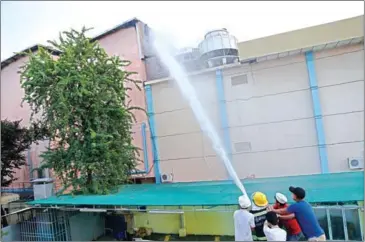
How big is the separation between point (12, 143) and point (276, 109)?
6.05 m

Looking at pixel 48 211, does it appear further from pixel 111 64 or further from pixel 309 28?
pixel 309 28

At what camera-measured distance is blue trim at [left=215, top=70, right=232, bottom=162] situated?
6.48 meters

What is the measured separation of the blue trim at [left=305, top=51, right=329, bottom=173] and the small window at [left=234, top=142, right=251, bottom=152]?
1401 mm

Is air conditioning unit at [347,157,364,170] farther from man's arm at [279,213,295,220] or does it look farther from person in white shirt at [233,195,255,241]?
person in white shirt at [233,195,255,241]

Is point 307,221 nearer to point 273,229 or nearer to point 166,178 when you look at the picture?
point 273,229

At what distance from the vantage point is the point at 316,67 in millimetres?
5902

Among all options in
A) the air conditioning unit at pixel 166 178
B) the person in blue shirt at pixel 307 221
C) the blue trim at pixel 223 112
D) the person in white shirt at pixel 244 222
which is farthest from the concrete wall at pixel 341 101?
the person in white shirt at pixel 244 222

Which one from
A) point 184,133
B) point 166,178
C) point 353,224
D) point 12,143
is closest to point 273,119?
point 184,133

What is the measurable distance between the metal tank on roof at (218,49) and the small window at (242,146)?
1906 mm

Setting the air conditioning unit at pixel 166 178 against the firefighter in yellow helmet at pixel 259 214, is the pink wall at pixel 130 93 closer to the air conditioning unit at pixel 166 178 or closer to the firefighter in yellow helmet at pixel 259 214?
the air conditioning unit at pixel 166 178

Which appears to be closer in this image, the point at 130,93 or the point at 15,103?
the point at 130,93

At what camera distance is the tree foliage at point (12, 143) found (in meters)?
6.57

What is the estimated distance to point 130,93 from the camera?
7621 millimetres

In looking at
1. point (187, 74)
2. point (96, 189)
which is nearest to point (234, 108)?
point (187, 74)
